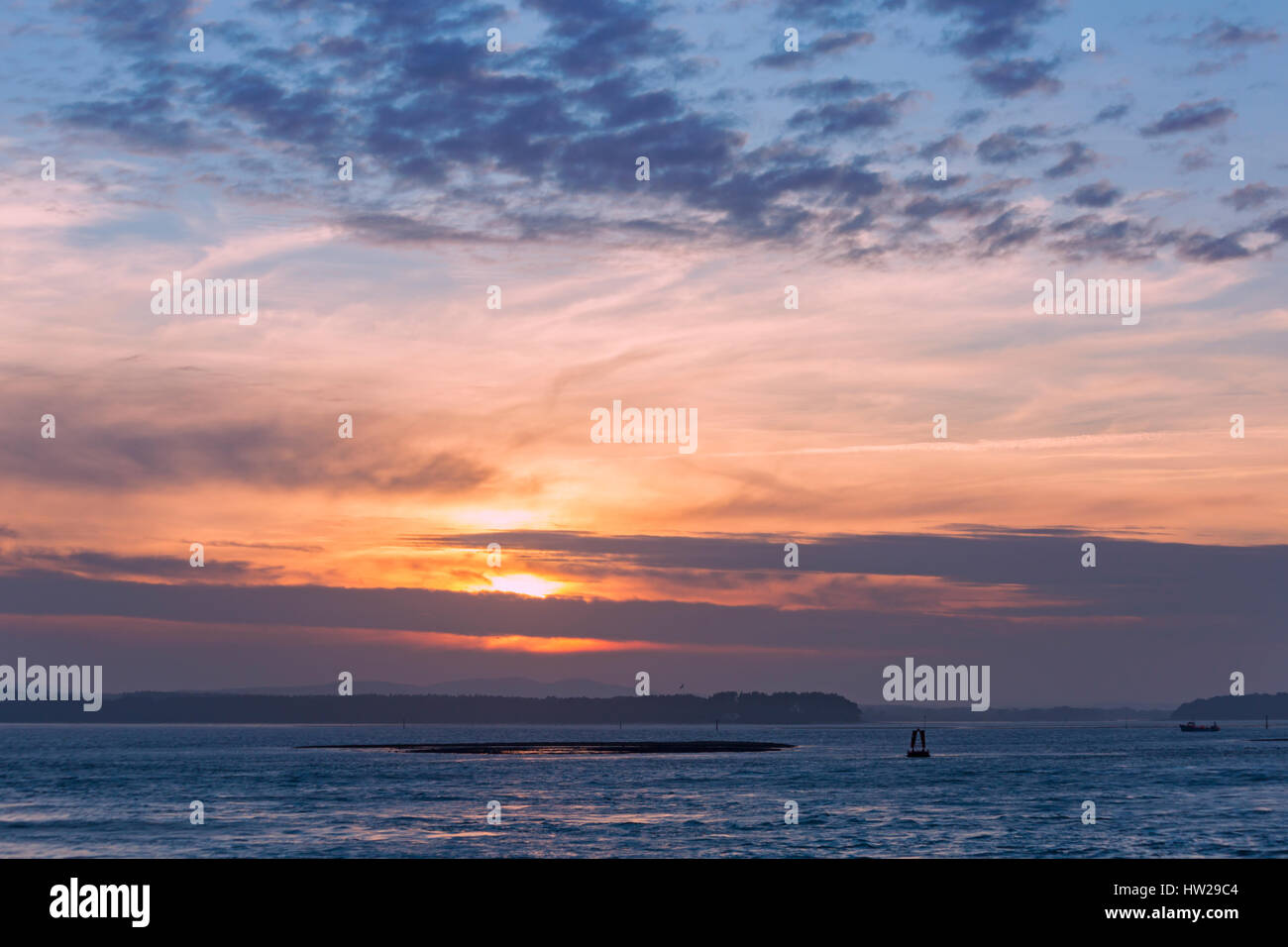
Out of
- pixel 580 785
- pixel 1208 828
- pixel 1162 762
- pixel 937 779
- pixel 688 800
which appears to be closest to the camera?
pixel 1208 828

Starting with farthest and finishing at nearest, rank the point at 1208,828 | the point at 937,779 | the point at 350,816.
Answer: the point at 937,779, the point at 350,816, the point at 1208,828

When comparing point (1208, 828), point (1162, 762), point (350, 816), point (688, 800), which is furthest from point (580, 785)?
point (1162, 762)

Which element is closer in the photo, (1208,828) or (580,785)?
(1208,828)

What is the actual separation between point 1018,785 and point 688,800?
132 feet

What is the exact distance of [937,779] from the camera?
125 metres
